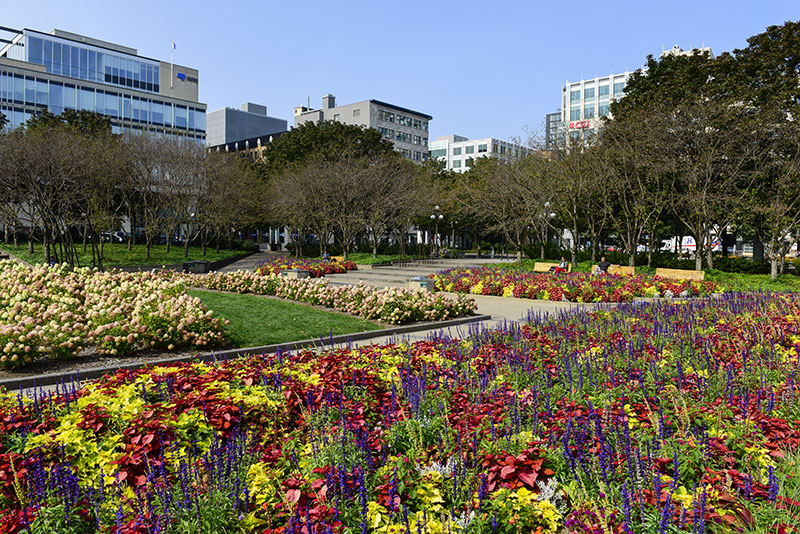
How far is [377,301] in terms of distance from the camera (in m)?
12.4

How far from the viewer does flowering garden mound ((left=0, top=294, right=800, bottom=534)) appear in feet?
9.23

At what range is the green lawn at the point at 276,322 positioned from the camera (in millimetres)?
9805

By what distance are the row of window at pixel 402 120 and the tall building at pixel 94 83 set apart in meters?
33.4

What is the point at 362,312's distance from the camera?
492 inches

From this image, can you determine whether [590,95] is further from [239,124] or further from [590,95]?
[239,124]

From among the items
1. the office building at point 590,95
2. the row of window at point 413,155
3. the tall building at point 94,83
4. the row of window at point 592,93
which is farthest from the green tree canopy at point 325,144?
the row of window at point 592,93

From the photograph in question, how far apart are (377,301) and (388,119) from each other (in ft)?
294

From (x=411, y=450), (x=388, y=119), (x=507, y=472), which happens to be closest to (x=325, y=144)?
(x=411, y=450)

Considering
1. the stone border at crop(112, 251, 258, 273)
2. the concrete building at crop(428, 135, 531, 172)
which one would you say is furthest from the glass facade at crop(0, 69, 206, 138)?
the concrete building at crop(428, 135, 531, 172)

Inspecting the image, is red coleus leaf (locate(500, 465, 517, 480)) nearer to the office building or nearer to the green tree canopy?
the green tree canopy

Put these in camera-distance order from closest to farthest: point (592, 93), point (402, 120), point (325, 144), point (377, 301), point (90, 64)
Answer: point (377, 301) < point (325, 144) < point (90, 64) < point (402, 120) < point (592, 93)

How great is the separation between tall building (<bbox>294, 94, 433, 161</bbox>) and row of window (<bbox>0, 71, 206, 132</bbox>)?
25.4 meters

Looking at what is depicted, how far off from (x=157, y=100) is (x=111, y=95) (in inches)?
224

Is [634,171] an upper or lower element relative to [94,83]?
lower
